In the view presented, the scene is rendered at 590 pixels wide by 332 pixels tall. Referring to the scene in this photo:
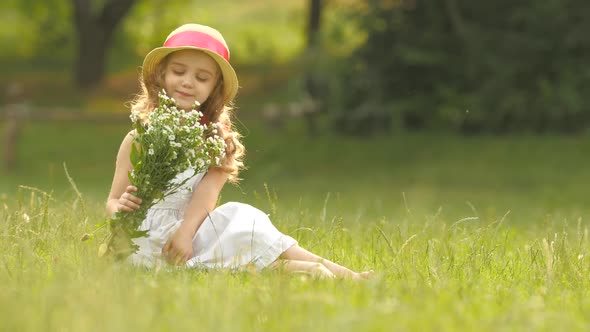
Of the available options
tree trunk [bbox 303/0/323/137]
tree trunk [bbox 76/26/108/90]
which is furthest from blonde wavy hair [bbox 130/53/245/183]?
tree trunk [bbox 76/26/108/90]

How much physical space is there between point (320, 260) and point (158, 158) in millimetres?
876

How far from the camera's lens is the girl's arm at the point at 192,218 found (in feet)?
14.9

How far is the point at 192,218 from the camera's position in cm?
457

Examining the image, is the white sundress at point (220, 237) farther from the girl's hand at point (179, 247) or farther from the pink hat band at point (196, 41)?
the pink hat band at point (196, 41)

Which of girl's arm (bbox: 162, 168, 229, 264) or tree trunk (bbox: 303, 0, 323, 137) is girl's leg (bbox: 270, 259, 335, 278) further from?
tree trunk (bbox: 303, 0, 323, 137)

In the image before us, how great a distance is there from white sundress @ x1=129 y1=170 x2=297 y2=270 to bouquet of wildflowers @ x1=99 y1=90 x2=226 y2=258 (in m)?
0.23

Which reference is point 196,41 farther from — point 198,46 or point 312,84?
point 312,84

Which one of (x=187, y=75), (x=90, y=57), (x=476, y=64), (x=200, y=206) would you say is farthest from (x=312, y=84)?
(x=200, y=206)

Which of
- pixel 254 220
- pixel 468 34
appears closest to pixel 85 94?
pixel 468 34

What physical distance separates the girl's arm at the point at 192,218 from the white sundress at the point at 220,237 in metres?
0.04

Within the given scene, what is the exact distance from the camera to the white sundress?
4477 mm

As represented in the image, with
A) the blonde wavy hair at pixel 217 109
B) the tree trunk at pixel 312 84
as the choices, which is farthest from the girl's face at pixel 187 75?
the tree trunk at pixel 312 84

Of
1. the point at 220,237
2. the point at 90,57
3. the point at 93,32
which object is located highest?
the point at 93,32

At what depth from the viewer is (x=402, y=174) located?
572 inches
